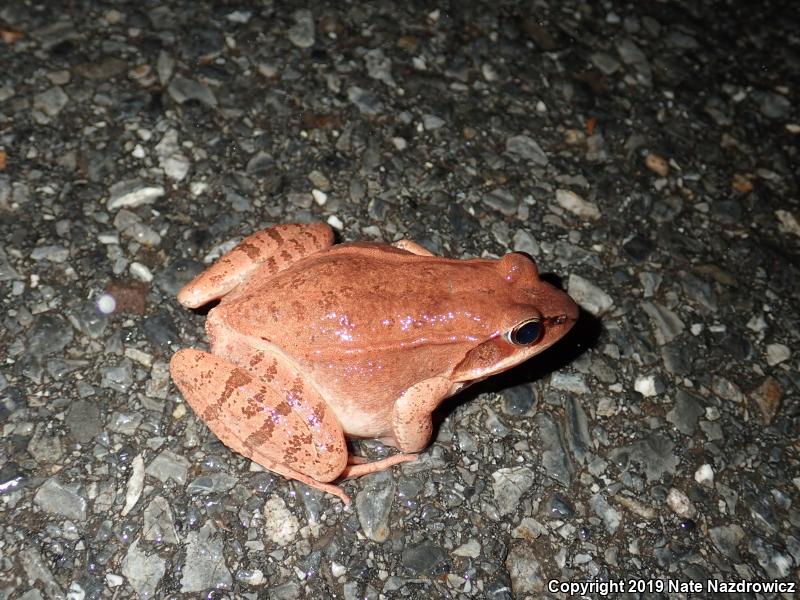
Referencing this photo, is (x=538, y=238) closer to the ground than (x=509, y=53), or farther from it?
closer to the ground

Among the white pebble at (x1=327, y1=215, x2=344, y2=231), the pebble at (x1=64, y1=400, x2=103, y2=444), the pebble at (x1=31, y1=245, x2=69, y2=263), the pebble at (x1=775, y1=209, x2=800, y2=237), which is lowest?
the pebble at (x1=64, y1=400, x2=103, y2=444)

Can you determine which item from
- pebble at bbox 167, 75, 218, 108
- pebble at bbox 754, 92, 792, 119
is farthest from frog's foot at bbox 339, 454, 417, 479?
pebble at bbox 754, 92, 792, 119

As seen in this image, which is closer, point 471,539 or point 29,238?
point 471,539

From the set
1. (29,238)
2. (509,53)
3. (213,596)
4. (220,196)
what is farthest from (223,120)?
(213,596)

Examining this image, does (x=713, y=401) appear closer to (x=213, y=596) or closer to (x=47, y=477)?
(x=213, y=596)

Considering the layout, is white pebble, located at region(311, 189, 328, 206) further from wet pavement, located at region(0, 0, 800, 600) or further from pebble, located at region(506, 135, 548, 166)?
pebble, located at region(506, 135, 548, 166)

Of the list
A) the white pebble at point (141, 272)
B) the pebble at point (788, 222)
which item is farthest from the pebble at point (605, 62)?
the white pebble at point (141, 272)

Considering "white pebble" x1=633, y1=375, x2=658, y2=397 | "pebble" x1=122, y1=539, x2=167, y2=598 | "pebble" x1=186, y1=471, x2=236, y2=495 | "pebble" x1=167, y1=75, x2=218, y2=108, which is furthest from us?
"pebble" x1=167, y1=75, x2=218, y2=108
